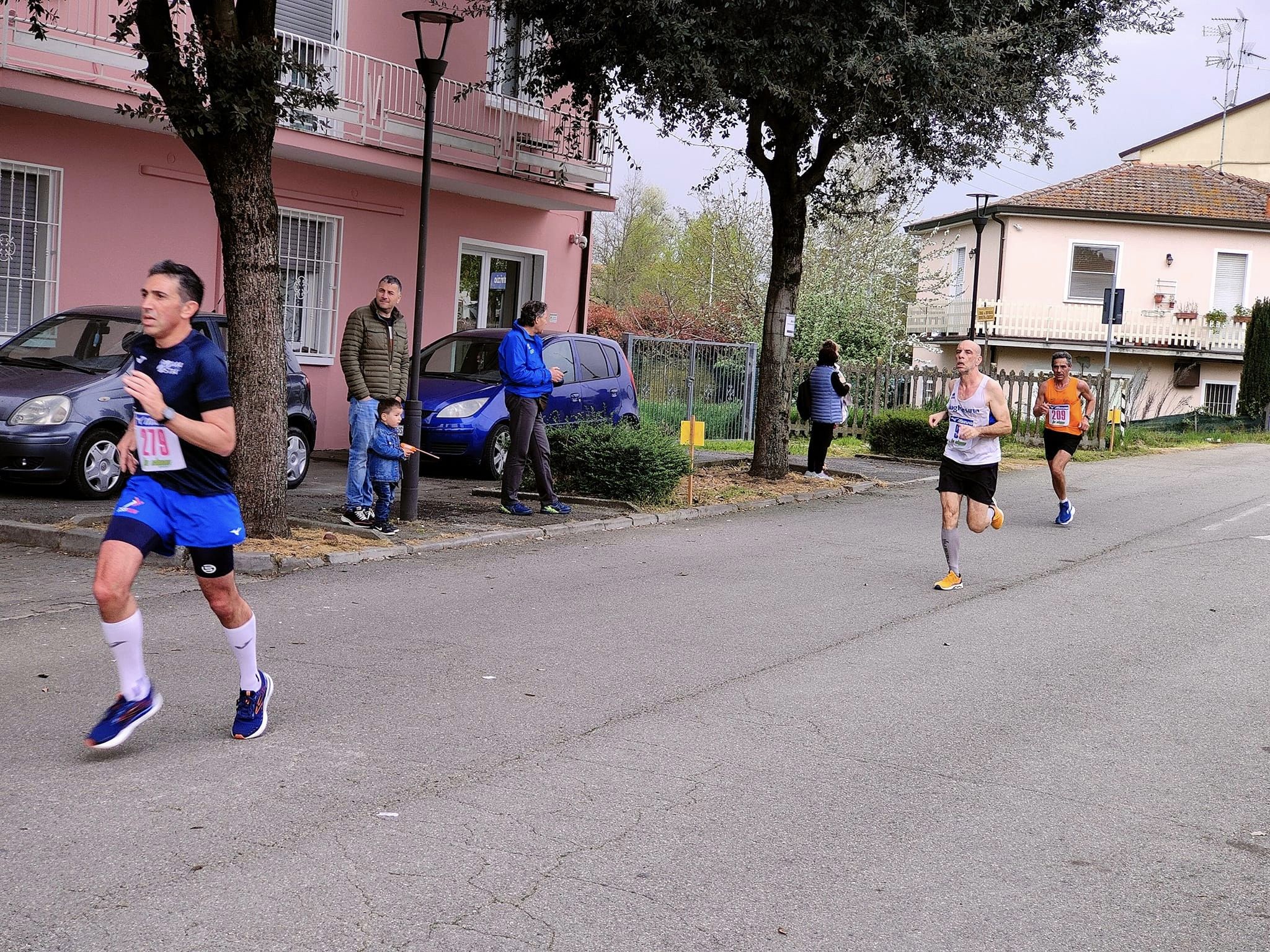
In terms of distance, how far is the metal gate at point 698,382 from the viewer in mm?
22500

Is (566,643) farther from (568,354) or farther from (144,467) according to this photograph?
(568,354)

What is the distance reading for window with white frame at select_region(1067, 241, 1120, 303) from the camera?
40.4 m

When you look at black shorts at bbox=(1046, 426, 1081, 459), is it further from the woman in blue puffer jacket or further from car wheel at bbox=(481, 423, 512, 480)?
car wheel at bbox=(481, 423, 512, 480)

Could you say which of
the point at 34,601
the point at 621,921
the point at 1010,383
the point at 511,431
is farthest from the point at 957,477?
the point at 1010,383

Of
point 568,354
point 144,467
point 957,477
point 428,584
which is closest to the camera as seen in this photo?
point 144,467

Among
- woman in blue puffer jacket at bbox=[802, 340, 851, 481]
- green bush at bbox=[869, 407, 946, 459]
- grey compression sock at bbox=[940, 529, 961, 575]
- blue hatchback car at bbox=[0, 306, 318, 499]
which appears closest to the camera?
grey compression sock at bbox=[940, 529, 961, 575]

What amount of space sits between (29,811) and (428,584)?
5.10 meters

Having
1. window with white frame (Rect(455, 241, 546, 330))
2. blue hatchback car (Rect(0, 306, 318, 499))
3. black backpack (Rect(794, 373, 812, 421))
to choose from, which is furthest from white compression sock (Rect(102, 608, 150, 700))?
window with white frame (Rect(455, 241, 546, 330))

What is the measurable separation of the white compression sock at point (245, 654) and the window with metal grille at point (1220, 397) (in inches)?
1566

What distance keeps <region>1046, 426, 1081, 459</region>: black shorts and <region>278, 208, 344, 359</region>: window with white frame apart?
30.3 feet

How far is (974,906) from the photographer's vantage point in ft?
14.1

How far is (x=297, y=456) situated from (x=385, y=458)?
277cm

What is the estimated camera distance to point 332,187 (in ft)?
59.4

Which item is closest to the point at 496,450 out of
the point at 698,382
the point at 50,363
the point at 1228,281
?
the point at 50,363
